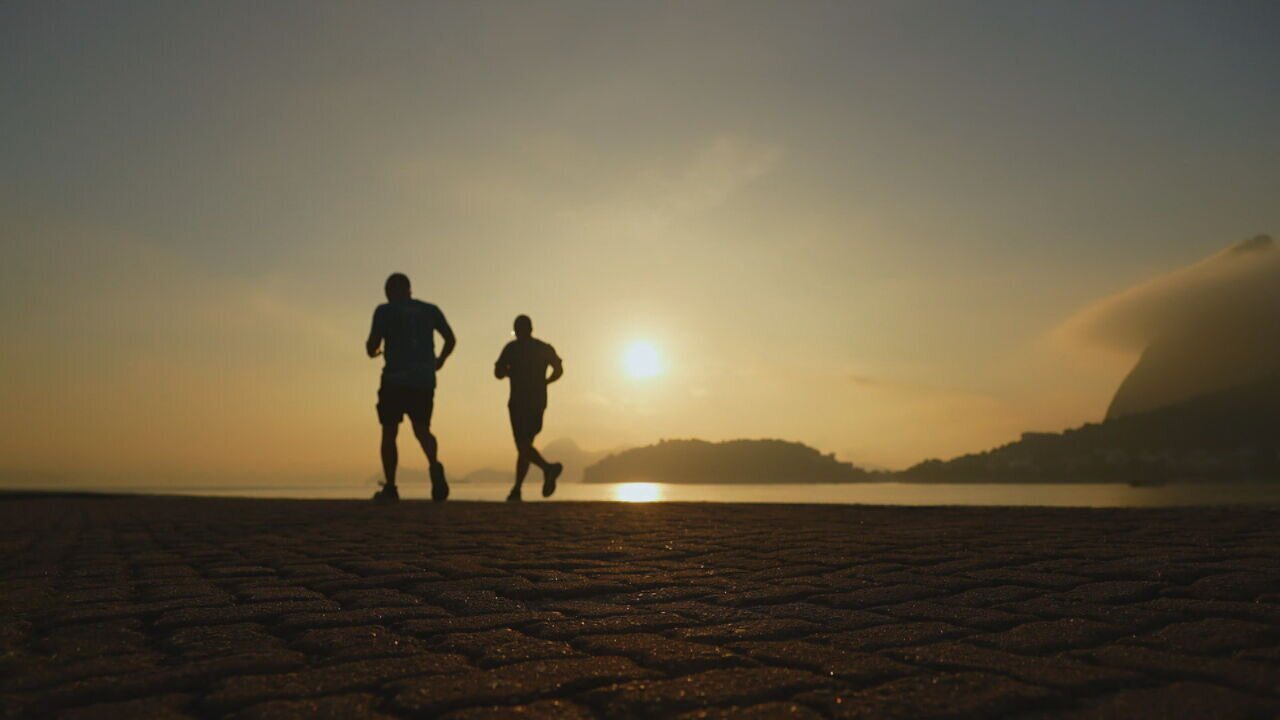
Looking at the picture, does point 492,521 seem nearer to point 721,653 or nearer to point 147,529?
point 147,529

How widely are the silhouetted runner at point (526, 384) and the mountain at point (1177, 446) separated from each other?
553ft

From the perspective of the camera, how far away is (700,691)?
1878mm

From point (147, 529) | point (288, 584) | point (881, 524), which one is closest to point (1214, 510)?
point (881, 524)

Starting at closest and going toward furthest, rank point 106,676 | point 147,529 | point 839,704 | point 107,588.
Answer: point 839,704, point 106,676, point 107,588, point 147,529

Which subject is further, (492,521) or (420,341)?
(420,341)

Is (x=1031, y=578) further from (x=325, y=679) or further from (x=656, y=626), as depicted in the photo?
(x=325, y=679)

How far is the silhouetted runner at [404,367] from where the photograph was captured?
9.69 metres

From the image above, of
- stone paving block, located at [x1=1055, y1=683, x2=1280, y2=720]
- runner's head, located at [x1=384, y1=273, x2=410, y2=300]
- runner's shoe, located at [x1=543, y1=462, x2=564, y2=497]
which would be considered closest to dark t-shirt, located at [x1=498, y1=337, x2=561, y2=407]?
runner's shoe, located at [x1=543, y1=462, x2=564, y2=497]

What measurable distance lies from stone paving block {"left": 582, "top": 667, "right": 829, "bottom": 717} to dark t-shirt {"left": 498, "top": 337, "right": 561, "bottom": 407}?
369 inches

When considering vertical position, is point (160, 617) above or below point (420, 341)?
below

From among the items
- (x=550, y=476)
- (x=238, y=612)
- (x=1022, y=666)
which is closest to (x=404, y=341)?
(x=550, y=476)

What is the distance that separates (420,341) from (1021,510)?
644cm

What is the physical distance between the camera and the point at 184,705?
185 centimetres

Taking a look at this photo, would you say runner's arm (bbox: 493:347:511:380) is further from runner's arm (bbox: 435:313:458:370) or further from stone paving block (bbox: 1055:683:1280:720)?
stone paving block (bbox: 1055:683:1280:720)
